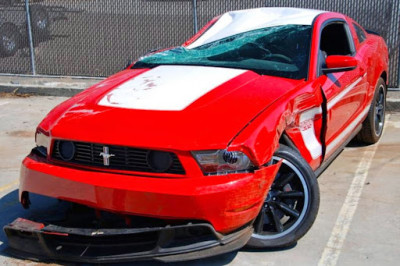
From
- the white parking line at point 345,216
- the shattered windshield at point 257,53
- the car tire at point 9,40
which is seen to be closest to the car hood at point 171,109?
the shattered windshield at point 257,53

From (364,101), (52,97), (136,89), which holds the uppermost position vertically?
(136,89)

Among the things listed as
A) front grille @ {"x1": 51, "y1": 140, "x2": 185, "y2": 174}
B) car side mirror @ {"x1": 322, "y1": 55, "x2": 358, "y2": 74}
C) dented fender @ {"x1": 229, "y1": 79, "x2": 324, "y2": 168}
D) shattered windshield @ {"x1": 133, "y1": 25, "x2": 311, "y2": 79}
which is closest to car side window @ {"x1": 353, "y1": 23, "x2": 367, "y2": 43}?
shattered windshield @ {"x1": 133, "y1": 25, "x2": 311, "y2": 79}

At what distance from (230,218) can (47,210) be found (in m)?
1.50

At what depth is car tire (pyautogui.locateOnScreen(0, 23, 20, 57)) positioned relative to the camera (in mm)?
11422

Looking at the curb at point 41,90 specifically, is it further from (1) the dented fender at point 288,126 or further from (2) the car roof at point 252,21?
(1) the dented fender at point 288,126

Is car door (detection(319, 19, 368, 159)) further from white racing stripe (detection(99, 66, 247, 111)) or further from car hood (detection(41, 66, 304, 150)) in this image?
white racing stripe (detection(99, 66, 247, 111))

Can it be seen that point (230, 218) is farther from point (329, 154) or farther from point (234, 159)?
point (329, 154)

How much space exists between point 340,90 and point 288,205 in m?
1.55

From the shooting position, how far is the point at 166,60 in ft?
18.1

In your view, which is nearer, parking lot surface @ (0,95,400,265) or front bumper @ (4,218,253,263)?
front bumper @ (4,218,253,263)

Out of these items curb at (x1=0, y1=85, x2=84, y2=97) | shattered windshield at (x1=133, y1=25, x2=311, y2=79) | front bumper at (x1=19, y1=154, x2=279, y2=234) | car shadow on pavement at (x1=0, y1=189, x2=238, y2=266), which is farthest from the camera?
curb at (x1=0, y1=85, x2=84, y2=97)

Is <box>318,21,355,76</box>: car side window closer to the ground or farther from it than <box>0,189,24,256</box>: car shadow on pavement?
farther from it

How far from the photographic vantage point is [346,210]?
5160 millimetres

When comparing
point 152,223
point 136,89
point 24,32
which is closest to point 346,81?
point 136,89
